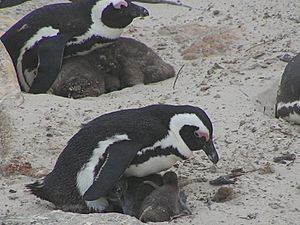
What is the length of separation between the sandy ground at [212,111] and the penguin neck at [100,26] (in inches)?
17.6

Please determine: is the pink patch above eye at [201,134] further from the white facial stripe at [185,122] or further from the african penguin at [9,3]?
the african penguin at [9,3]

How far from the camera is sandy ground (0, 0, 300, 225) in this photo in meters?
3.52

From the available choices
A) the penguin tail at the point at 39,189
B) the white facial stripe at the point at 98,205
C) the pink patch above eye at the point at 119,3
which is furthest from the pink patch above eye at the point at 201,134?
the pink patch above eye at the point at 119,3

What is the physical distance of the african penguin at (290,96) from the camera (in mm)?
4629

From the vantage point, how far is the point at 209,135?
12.3ft

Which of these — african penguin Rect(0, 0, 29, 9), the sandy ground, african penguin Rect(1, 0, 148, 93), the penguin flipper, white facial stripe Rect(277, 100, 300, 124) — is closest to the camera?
the sandy ground

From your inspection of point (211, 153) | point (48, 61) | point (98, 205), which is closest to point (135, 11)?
point (48, 61)

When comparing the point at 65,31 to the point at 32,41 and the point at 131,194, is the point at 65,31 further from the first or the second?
the point at 131,194

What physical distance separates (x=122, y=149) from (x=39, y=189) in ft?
1.29

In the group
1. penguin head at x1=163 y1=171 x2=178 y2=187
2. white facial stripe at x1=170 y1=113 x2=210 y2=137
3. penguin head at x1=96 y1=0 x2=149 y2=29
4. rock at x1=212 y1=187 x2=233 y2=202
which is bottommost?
penguin head at x1=96 y1=0 x2=149 y2=29

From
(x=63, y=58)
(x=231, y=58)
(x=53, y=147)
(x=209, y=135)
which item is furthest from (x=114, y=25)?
(x=209, y=135)

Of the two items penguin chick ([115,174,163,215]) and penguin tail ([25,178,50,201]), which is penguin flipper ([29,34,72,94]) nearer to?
penguin tail ([25,178,50,201])

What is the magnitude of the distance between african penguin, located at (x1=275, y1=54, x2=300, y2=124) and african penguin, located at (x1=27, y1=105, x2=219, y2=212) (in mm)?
967

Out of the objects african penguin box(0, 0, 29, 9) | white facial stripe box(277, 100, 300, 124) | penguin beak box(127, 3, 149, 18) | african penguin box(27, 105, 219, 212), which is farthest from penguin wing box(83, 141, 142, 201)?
african penguin box(0, 0, 29, 9)
